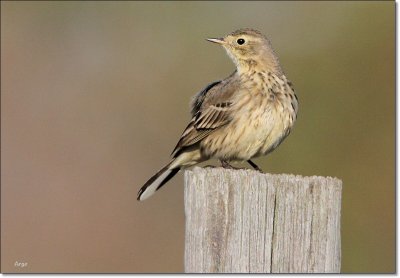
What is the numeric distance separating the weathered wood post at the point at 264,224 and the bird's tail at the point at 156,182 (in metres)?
2.50

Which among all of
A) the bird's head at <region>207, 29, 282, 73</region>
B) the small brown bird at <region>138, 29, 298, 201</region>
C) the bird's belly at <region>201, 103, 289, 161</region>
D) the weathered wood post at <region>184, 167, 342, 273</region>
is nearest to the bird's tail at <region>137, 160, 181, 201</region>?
the small brown bird at <region>138, 29, 298, 201</region>

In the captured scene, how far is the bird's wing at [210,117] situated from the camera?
804cm

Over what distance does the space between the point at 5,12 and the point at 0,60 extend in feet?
4.85

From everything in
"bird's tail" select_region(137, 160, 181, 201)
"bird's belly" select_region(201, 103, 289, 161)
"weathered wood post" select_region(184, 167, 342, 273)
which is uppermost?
"bird's belly" select_region(201, 103, 289, 161)

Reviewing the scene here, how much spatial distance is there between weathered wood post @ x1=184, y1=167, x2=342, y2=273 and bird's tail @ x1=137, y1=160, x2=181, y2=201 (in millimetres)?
2503

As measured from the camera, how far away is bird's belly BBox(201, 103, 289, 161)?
7.77m

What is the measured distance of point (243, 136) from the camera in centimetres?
786

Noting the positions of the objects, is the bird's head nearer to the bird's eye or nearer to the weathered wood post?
the bird's eye

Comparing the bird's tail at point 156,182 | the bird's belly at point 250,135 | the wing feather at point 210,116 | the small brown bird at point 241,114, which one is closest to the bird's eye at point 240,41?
the small brown bird at point 241,114

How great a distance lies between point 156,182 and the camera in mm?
7938

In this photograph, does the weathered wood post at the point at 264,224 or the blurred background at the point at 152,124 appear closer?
the weathered wood post at the point at 264,224

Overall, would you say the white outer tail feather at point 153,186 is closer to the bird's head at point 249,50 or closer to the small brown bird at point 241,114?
the small brown bird at point 241,114

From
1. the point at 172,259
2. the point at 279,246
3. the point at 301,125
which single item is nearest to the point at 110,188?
the point at 172,259

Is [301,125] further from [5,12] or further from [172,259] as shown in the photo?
[5,12]
